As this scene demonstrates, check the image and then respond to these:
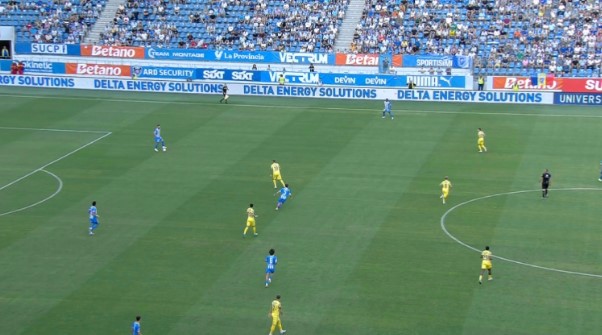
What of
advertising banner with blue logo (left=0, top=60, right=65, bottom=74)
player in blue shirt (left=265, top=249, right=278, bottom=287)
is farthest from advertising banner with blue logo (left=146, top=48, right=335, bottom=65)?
player in blue shirt (left=265, top=249, right=278, bottom=287)

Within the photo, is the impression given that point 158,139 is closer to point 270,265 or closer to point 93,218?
point 93,218

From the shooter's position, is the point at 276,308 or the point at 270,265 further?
the point at 270,265

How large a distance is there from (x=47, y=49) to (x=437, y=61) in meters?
35.6

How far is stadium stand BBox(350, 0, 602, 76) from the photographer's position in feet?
258

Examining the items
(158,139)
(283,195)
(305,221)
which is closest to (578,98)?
(158,139)

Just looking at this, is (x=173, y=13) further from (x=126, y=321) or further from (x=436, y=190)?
(x=126, y=321)

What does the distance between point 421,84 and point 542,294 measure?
42.2 metres

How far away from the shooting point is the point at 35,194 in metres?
48.8

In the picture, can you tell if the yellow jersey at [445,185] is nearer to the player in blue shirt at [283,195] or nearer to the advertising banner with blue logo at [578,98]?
the player in blue shirt at [283,195]

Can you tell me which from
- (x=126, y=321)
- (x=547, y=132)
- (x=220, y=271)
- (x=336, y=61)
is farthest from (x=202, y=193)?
(x=336, y=61)

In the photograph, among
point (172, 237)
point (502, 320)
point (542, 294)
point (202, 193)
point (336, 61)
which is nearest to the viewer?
point (502, 320)

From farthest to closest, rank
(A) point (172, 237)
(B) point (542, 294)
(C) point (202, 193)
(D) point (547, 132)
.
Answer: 1. (D) point (547, 132)
2. (C) point (202, 193)
3. (A) point (172, 237)
4. (B) point (542, 294)

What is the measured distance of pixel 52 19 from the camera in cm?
9269

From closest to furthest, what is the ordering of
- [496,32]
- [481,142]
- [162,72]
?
[481,142] → [162,72] → [496,32]
